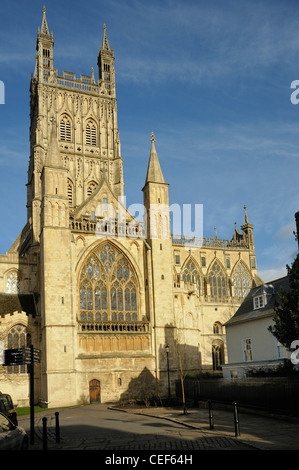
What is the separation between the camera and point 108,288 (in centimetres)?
3922

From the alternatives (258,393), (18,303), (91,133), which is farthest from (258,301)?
(91,133)

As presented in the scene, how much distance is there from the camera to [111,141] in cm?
6588

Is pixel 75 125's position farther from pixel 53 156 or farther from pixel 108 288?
pixel 108 288

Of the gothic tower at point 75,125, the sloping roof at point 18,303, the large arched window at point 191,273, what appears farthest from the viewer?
the gothic tower at point 75,125

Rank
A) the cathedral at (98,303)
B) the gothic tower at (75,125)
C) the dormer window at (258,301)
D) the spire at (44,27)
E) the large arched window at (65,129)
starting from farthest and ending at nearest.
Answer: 1. the spire at (44,27)
2. the large arched window at (65,129)
3. the gothic tower at (75,125)
4. the cathedral at (98,303)
5. the dormer window at (258,301)

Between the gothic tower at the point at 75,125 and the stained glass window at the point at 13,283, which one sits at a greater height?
the gothic tower at the point at 75,125

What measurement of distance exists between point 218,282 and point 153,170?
21.1 m

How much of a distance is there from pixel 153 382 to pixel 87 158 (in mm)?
34121

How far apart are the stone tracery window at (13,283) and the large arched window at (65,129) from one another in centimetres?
2308

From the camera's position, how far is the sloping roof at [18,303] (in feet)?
129

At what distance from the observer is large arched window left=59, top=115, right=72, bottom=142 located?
6297 cm

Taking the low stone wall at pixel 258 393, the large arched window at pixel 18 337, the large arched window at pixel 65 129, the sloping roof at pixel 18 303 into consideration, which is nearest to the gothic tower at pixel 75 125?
the large arched window at pixel 65 129

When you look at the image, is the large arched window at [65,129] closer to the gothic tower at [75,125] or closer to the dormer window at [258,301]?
the gothic tower at [75,125]
